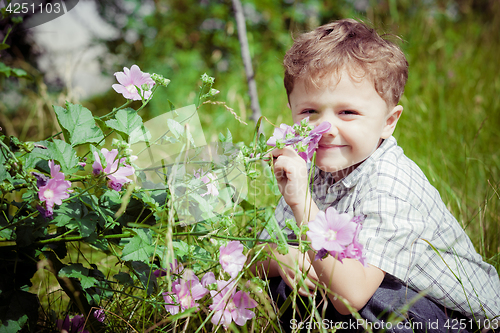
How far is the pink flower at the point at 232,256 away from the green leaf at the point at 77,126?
1.35ft

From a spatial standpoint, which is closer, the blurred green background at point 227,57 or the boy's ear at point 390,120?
the boy's ear at point 390,120

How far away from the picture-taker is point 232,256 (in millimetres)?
896

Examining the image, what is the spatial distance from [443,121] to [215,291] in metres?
2.23

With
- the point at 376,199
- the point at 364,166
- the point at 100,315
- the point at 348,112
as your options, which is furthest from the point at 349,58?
the point at 100,315

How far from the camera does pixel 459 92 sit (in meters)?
3.01

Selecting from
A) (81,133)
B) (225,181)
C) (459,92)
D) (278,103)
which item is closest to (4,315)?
(81,133)

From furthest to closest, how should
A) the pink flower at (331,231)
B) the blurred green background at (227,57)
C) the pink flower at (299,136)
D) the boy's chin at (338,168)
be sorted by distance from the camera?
the blurred green background at (227,57) < the boy's chin at (338,168) < the pink flower at (299,136) < the pink flower at (331,231)

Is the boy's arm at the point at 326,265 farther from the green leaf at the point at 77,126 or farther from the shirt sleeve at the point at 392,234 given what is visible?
the green leaf at the point at 77,126

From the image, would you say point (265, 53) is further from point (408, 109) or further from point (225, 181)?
point (225, 181)

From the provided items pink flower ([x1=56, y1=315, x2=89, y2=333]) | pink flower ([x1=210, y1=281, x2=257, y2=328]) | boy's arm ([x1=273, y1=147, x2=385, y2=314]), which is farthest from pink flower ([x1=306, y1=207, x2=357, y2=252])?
pink flower ([x1=56, y1=315, x2=89, y2=333])

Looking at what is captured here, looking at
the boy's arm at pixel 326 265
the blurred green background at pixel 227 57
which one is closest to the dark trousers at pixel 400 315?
the boy's arm at pixel 326 265

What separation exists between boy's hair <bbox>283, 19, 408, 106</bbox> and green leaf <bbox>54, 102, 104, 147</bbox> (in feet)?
2.17

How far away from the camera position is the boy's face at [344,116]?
1140mm

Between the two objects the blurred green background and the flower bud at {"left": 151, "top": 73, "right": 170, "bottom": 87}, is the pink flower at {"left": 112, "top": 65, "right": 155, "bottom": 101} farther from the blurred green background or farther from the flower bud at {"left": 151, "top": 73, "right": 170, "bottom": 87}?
the blurred green background
